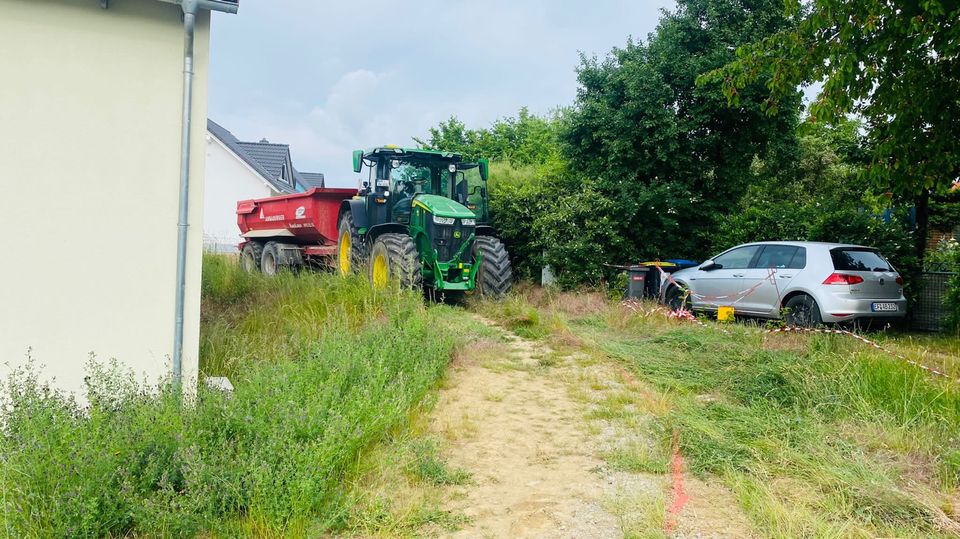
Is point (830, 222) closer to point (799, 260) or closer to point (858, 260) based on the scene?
point (858, 260)

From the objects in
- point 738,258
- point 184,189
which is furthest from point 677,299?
point 184,189

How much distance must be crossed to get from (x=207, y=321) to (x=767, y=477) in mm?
6909

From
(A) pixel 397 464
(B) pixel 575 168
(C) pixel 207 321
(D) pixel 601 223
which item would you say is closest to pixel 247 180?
(B) pixel 575 168

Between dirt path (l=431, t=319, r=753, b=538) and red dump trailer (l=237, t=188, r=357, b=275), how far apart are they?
818 centimetres

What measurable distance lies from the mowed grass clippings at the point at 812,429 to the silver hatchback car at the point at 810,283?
1.78 metres

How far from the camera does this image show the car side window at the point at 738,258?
11352 millimetres

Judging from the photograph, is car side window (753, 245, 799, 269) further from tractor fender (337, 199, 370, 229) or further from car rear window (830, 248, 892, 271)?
tractor fender (337, 199, 370, 229)

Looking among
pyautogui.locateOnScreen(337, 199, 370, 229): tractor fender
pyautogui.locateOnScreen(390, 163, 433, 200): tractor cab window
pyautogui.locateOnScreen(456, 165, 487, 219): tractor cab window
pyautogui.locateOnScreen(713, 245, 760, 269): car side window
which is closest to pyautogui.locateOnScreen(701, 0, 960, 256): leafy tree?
pyautogui.locateOnScreen(713, 245, 760, 269): car side window

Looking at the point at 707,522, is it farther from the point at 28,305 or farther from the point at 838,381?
the point at 28,305

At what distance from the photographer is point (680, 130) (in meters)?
14.3

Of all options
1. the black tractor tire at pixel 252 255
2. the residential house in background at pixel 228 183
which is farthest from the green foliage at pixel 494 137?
the black tractor tire at pixel 252 255

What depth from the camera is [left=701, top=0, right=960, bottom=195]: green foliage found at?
8.45m

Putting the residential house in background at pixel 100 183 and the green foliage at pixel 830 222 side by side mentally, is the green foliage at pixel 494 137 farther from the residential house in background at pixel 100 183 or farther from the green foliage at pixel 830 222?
the residential house in background at pixel 100 183

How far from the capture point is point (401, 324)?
8406 millimetres
